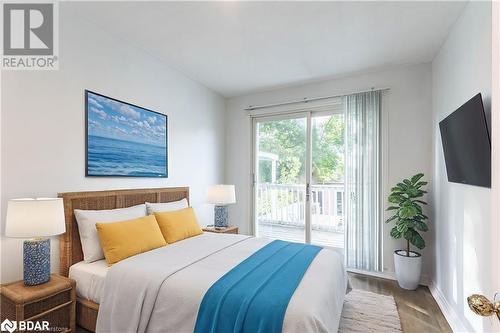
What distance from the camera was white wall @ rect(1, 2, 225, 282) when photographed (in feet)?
6.54

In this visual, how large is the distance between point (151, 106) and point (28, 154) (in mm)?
1412

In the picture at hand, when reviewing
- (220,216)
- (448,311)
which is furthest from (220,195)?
(448,311)

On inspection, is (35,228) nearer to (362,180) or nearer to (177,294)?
(177,294)

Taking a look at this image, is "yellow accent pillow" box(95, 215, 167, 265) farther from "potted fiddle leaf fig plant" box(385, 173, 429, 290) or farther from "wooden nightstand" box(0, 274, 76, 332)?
"potted fiddle leaf fig plant" box(385, 173, 429, 290)

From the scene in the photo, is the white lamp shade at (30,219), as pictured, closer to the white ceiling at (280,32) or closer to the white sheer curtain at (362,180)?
the white ceiling at (280,32)

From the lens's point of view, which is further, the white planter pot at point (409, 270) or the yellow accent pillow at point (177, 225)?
the white planter pot at point (409, 270)

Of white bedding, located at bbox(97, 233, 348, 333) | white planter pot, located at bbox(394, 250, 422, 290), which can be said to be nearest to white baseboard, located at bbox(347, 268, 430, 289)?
white planter pot, located at bbox(394, 250, 422, 290)

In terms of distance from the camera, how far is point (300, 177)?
166 inches

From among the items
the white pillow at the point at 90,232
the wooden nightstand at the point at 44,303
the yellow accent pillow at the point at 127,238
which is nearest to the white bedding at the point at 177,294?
the yellow accent pillow at the point at 127,238

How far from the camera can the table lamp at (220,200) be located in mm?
3725
